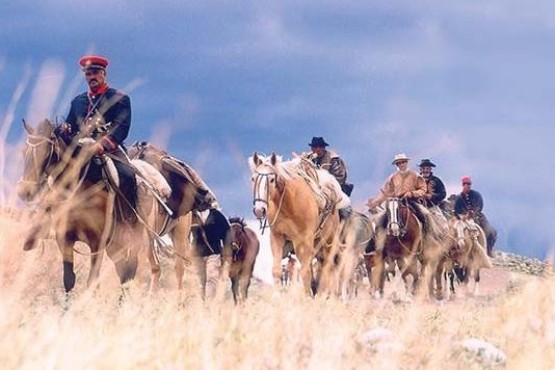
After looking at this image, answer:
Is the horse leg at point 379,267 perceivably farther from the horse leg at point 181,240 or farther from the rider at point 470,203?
the rider at point 470,203

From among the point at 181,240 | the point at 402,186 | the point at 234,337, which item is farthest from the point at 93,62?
the point at 402,186

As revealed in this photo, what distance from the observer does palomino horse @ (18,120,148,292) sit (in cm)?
984

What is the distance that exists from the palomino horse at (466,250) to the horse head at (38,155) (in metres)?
14.2

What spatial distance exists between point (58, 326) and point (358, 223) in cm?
1127

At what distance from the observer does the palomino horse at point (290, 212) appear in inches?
570

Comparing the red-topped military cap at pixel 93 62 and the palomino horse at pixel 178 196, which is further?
the palomino horse at pixel 178 196

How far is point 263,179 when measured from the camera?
14.2 metres

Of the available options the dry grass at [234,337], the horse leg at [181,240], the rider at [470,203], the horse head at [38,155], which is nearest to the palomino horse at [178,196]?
the horse leg at [181,240]

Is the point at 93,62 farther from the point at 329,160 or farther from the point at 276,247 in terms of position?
the point at 329,160

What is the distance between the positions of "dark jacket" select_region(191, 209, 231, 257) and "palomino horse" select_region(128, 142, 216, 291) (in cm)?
136

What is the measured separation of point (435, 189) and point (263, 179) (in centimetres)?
830

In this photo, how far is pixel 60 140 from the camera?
10.5 meters

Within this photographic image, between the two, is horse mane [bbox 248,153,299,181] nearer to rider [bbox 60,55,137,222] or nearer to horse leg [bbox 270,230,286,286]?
horse leg [bbox 270,230,286,286]

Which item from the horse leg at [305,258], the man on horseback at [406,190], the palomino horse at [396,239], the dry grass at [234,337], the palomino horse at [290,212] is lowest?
the dry grass at [234,337]
